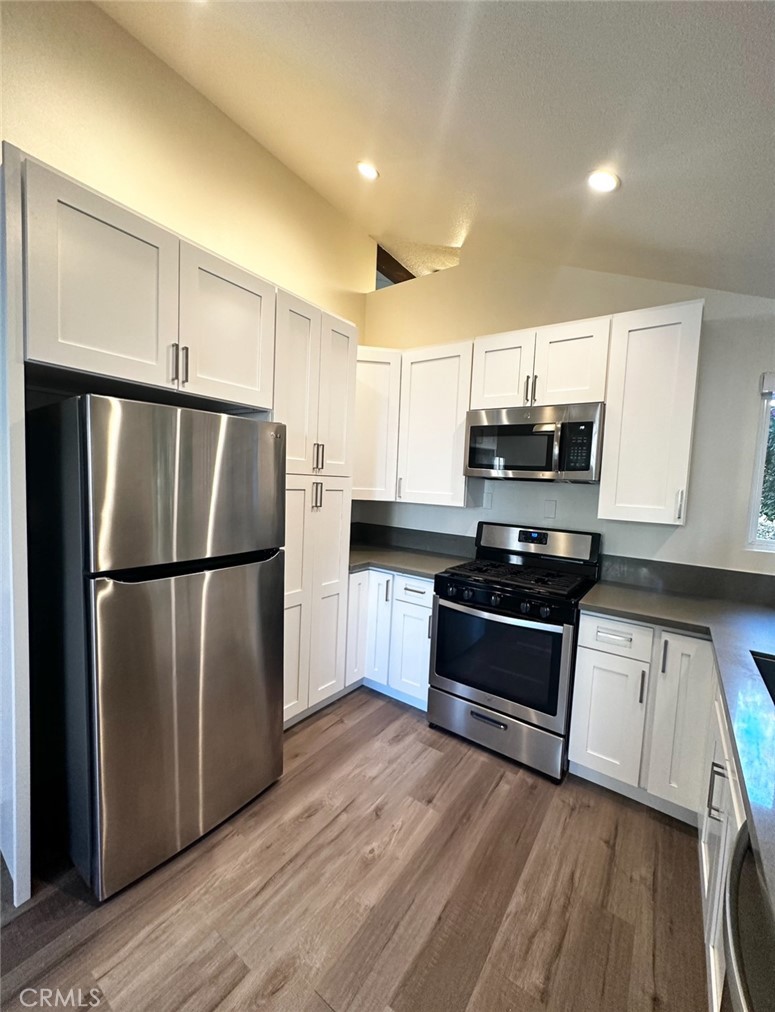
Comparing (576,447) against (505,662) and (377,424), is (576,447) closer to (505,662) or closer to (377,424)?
(505,662)

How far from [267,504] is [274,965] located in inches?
59.2

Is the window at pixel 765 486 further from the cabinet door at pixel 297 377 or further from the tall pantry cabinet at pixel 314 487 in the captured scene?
the cabinet door at pixel 297 377

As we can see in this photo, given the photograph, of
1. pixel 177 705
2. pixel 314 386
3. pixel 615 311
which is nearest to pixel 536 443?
pixel 615 311

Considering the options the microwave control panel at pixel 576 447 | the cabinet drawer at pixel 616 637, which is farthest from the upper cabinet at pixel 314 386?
the cabinet drawer at pixel 616 637

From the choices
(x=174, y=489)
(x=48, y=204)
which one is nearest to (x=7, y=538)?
(x=174, y=489)

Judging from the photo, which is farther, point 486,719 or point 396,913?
point 486,719

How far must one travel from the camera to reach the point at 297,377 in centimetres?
217

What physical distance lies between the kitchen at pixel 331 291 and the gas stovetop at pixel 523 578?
0.52 ft

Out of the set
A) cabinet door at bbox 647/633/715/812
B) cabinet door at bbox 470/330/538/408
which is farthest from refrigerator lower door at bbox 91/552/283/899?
cabinet door at bbox 647/633/715/812

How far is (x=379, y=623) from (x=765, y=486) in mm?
2242

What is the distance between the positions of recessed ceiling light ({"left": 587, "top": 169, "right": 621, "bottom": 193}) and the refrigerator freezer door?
154 cm

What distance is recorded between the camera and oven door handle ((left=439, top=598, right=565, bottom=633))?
206cm

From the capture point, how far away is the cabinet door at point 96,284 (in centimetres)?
124

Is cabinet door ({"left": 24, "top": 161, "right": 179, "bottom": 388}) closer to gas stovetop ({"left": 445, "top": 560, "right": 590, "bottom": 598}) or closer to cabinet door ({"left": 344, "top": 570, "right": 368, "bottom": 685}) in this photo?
cabinet door ({"left": 344, "top": 570, "right": 368, "bottom": 685})
